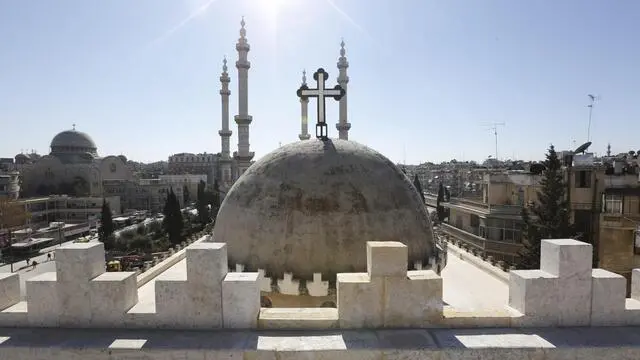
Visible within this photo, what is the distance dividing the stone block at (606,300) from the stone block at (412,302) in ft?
5.99

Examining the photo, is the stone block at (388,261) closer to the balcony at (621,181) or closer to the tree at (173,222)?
the balcony at (621,181)

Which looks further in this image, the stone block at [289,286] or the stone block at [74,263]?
the stone block at [289,286]

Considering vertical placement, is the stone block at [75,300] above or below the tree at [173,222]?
above

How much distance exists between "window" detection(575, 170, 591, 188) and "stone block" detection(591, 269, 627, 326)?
2668 cm

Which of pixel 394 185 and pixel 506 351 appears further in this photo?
pixel 394 185

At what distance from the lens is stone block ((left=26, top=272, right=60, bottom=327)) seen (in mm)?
4516

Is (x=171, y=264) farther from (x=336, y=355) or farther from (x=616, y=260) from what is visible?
(x=616, y=260)

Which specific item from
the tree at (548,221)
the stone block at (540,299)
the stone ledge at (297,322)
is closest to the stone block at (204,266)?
the stone ledge at (297,322)

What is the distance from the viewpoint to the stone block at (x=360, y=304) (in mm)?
4477

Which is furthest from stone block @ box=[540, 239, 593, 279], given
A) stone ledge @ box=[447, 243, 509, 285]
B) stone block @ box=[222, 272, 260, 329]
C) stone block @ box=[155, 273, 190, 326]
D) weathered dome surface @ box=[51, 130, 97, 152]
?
weathered dome surface @ box=[51, 130, 97, 152]

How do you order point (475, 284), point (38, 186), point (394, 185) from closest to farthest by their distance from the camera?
point (394, 185)
point (475, 284)
point (38, 186)

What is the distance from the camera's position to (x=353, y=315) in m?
4.48

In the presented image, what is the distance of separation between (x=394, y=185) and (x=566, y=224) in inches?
756

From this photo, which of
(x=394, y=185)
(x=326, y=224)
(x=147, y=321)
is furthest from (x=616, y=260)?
(x=147, y=321)
